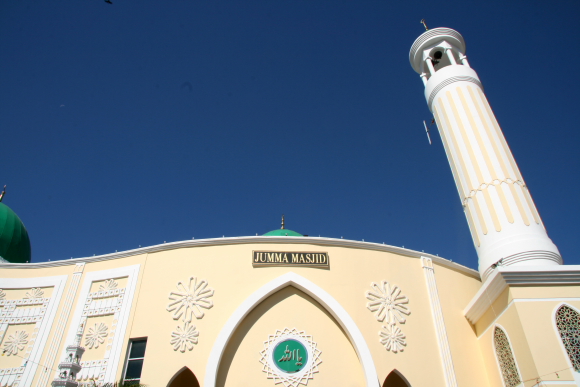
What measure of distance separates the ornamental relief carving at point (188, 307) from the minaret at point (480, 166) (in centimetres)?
707

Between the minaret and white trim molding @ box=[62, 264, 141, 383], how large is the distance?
899 cm

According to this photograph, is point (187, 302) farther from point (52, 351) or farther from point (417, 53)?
point (417, 53)

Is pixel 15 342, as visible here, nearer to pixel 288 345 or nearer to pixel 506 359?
pixel 288 345

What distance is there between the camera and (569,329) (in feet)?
30.6

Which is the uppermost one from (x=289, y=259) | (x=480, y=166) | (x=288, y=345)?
(x=480, y=166)

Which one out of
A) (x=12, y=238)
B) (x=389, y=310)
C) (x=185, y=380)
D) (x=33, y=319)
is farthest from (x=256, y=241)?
(x=12, y=238)

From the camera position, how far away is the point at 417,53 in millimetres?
16141

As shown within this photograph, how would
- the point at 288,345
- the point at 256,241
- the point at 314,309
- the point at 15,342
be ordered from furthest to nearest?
the point at 256,241
the point at 314,309
the point at 15,342
the point at 288,345

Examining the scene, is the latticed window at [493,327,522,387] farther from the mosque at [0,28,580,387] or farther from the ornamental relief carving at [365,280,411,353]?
the ornamental relief carving at [365,280,411,353]

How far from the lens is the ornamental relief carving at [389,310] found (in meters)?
11.1

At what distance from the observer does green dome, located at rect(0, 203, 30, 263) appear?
15812mm

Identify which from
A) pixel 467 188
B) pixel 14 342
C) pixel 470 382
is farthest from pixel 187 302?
pixel 467 188

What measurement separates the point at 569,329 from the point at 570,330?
0.02 meters

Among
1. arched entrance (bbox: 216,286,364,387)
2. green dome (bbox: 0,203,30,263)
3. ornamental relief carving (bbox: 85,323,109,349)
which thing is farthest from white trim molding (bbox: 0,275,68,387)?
arched entrance (bbox: 216,286,364,387)
